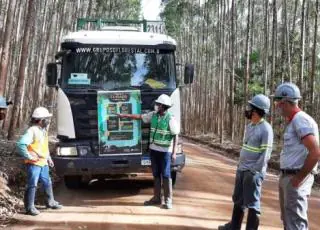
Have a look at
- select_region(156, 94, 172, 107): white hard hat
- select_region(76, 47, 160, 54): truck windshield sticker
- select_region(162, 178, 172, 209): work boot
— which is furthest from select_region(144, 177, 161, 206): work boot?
select_region(76, 47, 160, 54): truck windshield sticker

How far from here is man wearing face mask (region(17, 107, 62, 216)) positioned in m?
7.95

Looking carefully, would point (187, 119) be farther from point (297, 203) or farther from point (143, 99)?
point (297, 203)

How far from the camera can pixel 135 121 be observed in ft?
30.8

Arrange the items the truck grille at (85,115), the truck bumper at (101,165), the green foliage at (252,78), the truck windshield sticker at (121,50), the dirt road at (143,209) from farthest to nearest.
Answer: the green foliage at (252,78), the truck windshield sticker at (121,50), the truck grille at (85,115), the truck bumper at (101,165), the dirt road at (143,209)

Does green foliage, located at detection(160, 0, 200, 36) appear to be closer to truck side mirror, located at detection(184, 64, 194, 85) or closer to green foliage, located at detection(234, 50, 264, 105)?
green foliage, located at detection(234, 50, 264, 105)

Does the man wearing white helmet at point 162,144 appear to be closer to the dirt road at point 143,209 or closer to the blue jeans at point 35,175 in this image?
the dirt road at point 143,209

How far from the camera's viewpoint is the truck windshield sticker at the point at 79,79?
30.9 feet

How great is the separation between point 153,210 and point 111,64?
112 inches

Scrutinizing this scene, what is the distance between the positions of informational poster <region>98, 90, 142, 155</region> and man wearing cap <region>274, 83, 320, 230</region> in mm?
4597

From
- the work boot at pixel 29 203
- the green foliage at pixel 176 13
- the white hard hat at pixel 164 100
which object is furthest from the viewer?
the green foliage at pixel 176 13

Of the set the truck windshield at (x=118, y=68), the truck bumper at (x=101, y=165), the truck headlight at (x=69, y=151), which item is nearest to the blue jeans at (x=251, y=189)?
the truck bumper at (x=101, y=165)

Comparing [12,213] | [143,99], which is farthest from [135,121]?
[12,213]

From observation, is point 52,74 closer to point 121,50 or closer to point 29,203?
point 121,50

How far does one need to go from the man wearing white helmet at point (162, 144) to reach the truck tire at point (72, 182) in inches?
83.3
